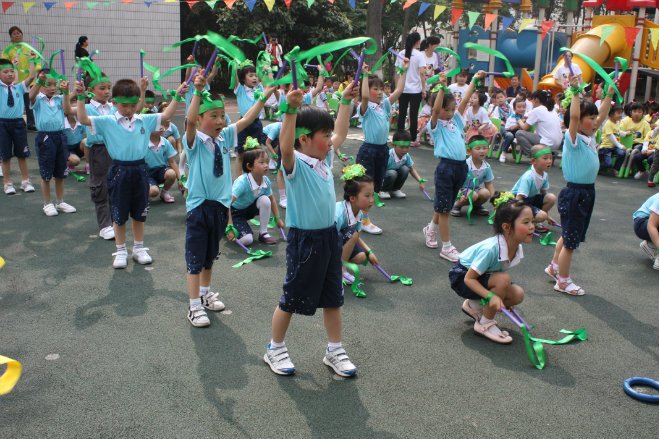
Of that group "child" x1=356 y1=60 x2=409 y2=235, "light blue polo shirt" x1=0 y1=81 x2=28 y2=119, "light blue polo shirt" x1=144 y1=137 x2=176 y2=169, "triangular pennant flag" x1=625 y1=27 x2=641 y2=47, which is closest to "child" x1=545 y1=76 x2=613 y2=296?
"child" x1=356 y1=60 x2=409 y2=235

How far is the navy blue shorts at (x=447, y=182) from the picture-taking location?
19.9 ft

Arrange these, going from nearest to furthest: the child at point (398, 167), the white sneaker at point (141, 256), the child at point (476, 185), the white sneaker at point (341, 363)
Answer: the white sneaker at point (341, 363) → the white sneaker at point (141, 256) → the child at point (476, 185) → the child at point (398, 167)

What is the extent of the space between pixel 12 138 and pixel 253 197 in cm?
348

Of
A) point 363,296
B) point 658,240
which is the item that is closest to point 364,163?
point 363,296

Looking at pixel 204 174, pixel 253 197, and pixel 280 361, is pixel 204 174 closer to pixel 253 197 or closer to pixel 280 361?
pixel 280 361

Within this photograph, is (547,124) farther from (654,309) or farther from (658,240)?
(654,309)

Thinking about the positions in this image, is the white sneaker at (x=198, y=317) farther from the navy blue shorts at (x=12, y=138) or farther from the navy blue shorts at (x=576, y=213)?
the navy blue shorts at (x=12, y=138)

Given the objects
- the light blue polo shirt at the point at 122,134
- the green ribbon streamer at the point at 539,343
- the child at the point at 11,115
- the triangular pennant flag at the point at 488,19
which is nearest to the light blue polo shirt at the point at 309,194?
the green ribbon streamer at the point at 539,343

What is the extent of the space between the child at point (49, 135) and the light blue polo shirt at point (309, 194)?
4569 millimetres

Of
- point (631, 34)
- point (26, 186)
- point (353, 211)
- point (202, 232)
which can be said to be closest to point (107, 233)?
point (202, 232)

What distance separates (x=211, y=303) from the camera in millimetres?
4738

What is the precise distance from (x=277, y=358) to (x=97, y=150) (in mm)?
3829

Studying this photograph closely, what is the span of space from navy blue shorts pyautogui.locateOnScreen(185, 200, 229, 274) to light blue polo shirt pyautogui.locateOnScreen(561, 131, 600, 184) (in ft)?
9.39

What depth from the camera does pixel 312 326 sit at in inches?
177
